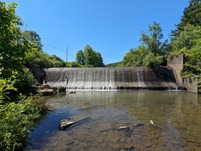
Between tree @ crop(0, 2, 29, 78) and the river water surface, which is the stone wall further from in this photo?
tree @ crop(0, 2, 29, 78)

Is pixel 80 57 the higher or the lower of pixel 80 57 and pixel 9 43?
the higher

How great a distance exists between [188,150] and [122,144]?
1435mm

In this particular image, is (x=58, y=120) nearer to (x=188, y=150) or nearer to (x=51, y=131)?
(x=51, y=131)

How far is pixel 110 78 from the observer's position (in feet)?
64.7

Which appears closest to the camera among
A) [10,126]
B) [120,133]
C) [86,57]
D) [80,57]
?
[10,126]

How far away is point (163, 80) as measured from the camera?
1959 cm

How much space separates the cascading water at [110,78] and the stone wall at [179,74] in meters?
0.57

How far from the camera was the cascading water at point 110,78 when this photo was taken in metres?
18.7

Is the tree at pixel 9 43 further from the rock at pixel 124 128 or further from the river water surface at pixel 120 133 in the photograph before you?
the rock at pixel 124 128

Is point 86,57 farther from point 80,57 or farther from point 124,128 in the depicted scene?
point 124,128

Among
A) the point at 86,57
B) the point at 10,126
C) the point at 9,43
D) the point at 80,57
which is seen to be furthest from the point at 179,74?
the point at 80,57

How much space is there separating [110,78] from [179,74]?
7.14 meters

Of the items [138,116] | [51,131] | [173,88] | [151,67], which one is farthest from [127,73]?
[51,131]

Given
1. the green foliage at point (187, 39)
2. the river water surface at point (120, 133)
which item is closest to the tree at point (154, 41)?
the green foliage at point (187, 39)
